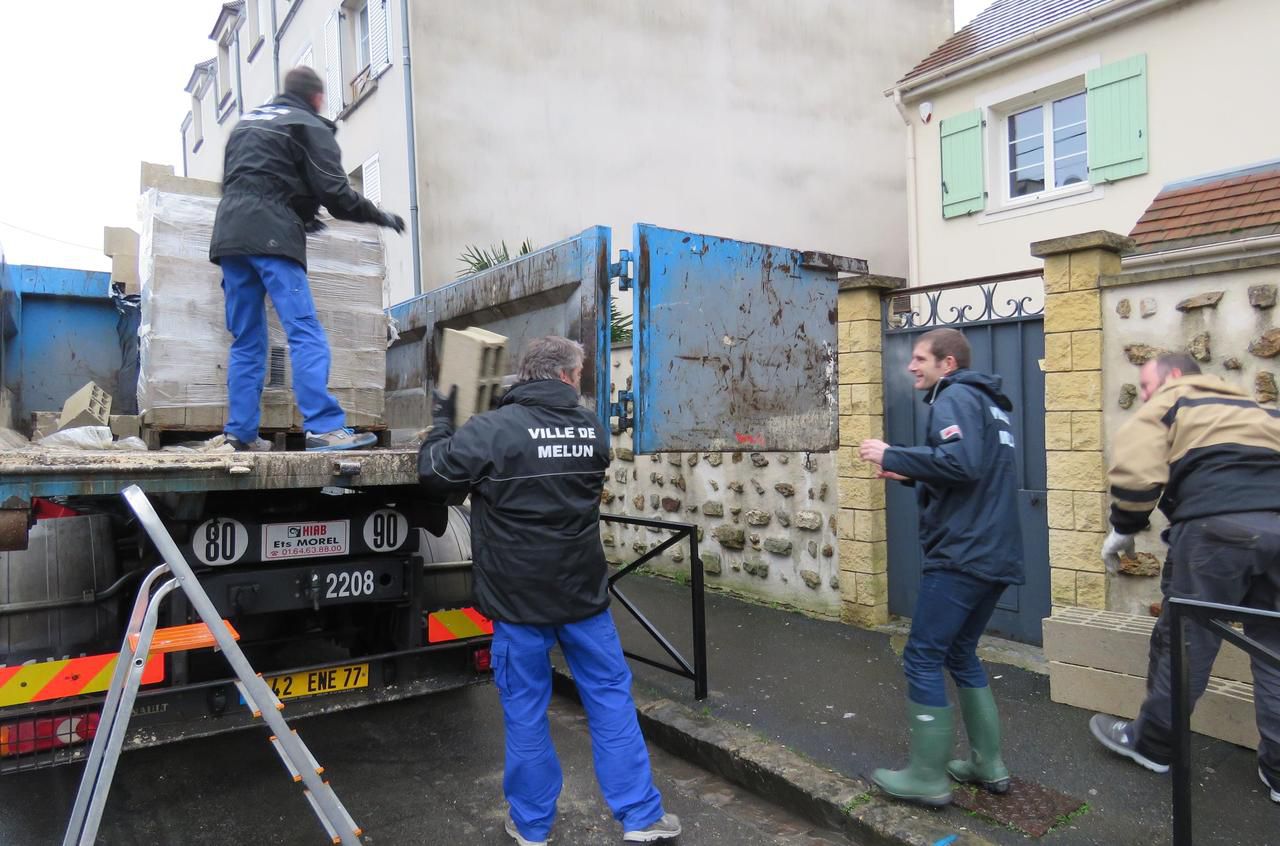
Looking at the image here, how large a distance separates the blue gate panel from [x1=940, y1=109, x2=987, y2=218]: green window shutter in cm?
647

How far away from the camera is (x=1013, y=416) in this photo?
5.14 m

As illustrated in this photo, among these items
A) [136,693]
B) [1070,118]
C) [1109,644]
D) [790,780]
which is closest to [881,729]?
[790,780]

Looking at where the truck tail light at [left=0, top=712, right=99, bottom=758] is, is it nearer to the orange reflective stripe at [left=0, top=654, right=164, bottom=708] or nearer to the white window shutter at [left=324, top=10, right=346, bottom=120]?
the orange reflective stripe at [left=0, top=654, right=164, bottom=708]

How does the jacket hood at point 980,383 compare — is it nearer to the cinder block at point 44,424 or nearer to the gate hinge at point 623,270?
the gate hinge at point 623,270

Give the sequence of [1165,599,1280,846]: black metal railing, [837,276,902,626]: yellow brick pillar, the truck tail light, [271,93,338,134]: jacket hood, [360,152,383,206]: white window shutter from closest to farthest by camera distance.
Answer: [1165,599,1280,846]: black metal railing → the truck tail light → [271,93,338,134]: jacket hood → [837,276,902,626]: yellow brick pillar → [360,152,383,206]: white window shutter

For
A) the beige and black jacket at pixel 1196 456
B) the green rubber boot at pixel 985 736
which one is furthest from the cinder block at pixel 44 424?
the beige and black jacket at pixel 1196 456

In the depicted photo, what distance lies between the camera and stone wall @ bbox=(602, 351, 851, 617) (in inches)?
235

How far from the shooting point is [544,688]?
322 centimetres

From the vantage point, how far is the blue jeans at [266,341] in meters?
3.81

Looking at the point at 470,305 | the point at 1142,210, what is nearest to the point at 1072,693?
the point at 470,305

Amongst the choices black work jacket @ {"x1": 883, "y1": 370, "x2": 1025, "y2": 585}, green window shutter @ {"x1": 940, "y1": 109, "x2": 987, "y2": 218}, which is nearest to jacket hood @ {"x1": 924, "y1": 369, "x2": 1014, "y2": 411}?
black work jacket @ {"x1": 883, "y1": 370, "x2": 1025, "y2": 585}

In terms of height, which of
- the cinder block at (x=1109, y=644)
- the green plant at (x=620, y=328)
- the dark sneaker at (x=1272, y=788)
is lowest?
the dark sneaker at (x=1272, y=788)

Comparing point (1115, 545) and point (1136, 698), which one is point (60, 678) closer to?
point (1115, 545)

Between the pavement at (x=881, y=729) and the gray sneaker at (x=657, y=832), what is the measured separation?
0.62m
